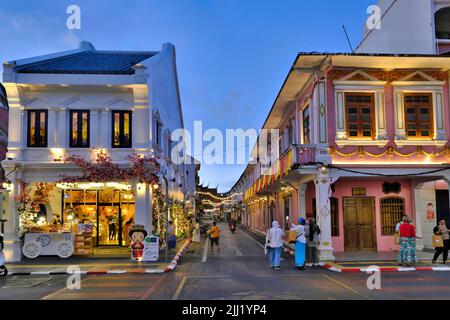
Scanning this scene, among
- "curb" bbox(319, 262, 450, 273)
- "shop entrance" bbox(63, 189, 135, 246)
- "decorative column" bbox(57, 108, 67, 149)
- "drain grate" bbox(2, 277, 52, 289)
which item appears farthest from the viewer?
"shop entrance" bbox(63, 189, 135, 246)

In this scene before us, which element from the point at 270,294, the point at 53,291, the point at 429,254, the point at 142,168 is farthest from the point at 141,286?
the point at 429,254

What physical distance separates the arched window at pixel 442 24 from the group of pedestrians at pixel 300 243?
1469 cm

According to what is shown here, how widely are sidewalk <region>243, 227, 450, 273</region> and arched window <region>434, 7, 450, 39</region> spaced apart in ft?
39.9

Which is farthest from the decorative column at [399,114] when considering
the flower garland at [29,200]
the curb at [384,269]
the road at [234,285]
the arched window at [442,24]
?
the flower garland at [29,200]

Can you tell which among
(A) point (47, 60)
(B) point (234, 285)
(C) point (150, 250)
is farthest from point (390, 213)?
(A) point (47, 60)

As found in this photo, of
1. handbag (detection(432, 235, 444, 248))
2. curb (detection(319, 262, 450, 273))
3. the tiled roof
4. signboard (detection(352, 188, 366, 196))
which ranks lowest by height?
curb (detection(319, 262, 450, 273))

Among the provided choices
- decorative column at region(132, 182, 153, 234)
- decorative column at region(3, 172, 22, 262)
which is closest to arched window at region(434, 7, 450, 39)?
decorative column at region(132, 182, 153, 234)

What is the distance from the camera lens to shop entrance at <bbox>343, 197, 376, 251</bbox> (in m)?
20.3

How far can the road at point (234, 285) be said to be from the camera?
10.9m

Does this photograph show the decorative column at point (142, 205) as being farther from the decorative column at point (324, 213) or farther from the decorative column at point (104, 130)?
the decorative column at point (324, 213)

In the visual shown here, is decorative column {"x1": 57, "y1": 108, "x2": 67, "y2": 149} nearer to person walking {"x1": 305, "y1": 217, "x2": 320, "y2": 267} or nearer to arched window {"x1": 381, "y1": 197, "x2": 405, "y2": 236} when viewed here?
person walking {"x1": 305, "y1": 217, "x2": 320, "y2": 267}

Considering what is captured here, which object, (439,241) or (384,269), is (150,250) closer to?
(384,269)

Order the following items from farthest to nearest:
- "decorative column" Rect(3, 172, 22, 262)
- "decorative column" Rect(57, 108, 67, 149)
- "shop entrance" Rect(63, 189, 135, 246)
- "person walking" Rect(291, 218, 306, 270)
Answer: "shop entrance" Rect(63, 189, 135, 246), "decorative column" Rect(57, 108, 67, 149), "decorative column" Rect(3, 172, 22, 262), "person walking" Rect(291, 218, 306, 270)

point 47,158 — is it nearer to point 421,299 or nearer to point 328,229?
point 328,229
